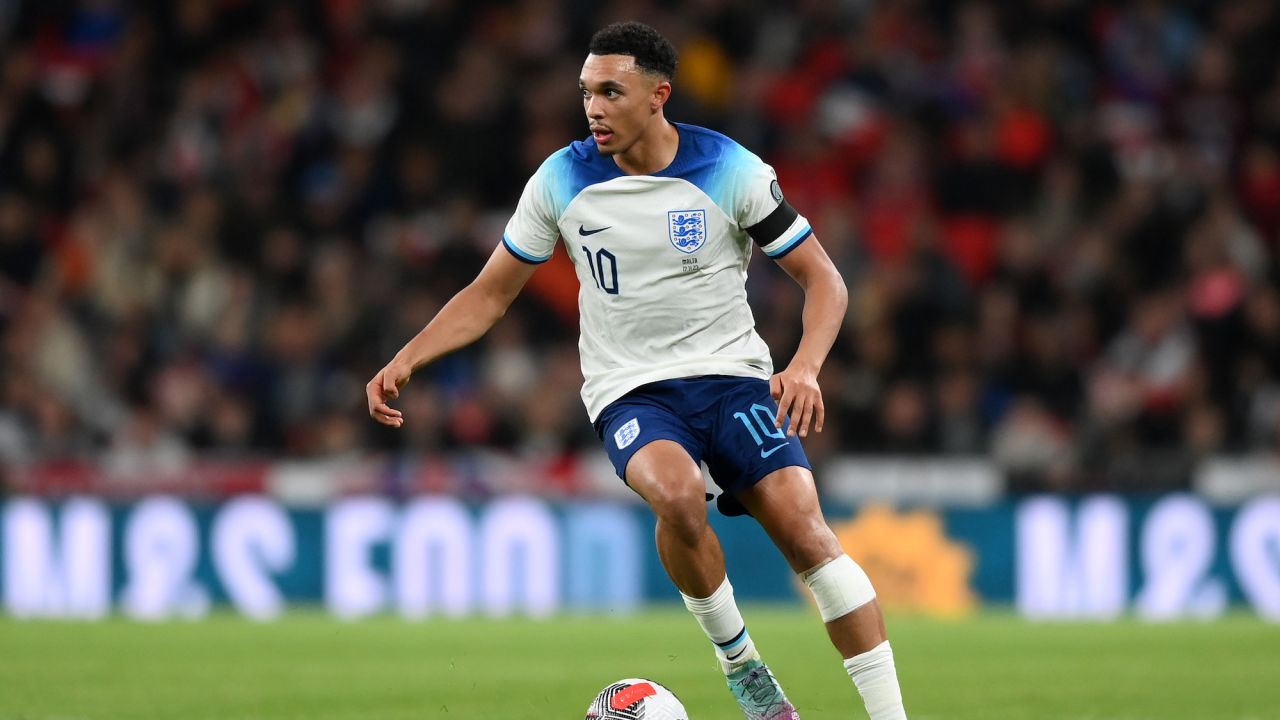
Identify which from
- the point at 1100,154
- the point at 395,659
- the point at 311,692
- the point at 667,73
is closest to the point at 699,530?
the point at 667,73

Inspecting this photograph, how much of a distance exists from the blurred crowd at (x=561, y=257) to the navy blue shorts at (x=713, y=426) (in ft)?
27.2

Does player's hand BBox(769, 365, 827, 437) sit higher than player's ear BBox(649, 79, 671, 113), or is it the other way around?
player's ear BBox(649, 79, 671, 113)

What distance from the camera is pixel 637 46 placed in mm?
6125

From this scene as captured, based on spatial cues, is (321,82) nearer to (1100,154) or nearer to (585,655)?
(1100,154)

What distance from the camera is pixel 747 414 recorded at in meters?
6.08

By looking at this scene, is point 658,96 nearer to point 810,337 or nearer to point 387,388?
point 810,337

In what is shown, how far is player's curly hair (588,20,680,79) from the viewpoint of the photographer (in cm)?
612

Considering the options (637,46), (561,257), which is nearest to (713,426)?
(637,46)

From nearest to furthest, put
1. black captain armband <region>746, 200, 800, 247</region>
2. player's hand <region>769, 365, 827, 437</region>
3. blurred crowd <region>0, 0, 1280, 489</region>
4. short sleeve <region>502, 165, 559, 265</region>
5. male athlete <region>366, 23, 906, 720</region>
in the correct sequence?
player's hand <region>769, 365, 827, 437</region> → male athlete <region>366, 23, 906, 720</region> → black captain armband <region>746, 200, 800, 247</region> → short sleeve <region>502, 165, 559, 265</region> → blurred crowd <region>0, 0, 1280, 489</region>

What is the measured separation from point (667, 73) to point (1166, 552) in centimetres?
871

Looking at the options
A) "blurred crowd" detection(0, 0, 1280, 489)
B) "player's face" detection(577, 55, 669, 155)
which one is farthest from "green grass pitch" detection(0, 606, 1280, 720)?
"player's face" detection(577, 55, 669, 155)

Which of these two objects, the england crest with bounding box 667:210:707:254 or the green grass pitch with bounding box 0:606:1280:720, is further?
the green grass pitch with bounding box 0:606:1280:720

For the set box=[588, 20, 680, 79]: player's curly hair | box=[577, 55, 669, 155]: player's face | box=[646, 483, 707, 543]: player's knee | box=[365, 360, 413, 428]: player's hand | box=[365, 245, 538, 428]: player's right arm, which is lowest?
box=[646, 483, 707, 543]: player's knee

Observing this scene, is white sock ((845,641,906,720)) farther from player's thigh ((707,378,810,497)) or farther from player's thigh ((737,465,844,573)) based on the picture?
player's thigh ((707,378,810,497))
